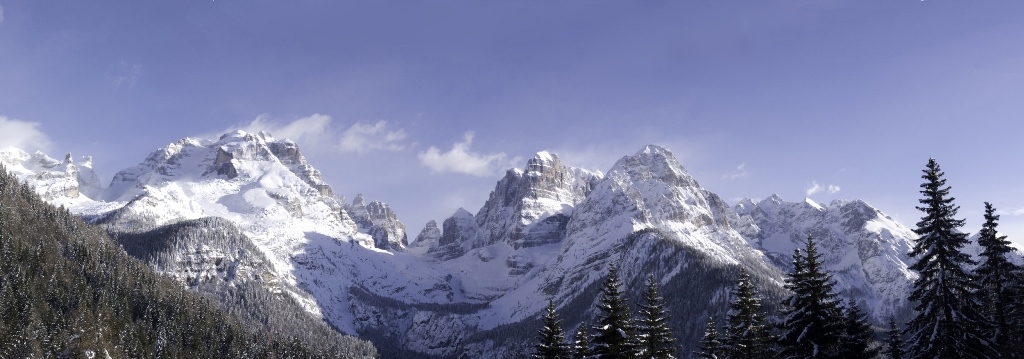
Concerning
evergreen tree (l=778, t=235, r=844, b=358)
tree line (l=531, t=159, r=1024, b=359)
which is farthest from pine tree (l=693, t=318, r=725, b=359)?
evergreen tree (l=778, t=235, r=844, b=358)

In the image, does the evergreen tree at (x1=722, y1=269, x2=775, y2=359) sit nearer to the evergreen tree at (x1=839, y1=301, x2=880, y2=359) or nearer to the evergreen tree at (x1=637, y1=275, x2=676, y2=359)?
the evergreen tree at (x1=637, y1=275, x2=676, y2=359)

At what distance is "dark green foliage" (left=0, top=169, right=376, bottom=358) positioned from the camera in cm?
12212

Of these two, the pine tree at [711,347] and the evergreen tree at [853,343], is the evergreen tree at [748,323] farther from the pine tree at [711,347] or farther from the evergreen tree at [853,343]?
the pine tree at [711,347]

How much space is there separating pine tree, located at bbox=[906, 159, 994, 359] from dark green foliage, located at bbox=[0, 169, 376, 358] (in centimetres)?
→ 12368

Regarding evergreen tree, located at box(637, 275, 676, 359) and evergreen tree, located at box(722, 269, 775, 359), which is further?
evergreen tree, located at box(637, 275, 676, 359)

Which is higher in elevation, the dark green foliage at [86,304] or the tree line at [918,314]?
the dark green foliage at [86,304]

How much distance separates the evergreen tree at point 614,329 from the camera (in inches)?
1773

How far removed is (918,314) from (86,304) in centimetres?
14315

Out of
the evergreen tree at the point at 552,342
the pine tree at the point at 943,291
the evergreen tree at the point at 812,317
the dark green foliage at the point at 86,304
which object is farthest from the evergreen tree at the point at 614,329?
the dark green foliage at the point at 86,304

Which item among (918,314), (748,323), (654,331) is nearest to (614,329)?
(654,331)

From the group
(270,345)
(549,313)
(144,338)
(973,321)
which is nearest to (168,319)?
(144,338)

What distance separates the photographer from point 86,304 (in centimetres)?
13700

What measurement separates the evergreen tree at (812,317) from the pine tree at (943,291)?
161 inches

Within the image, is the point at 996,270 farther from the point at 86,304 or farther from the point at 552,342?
the point at 86,304
